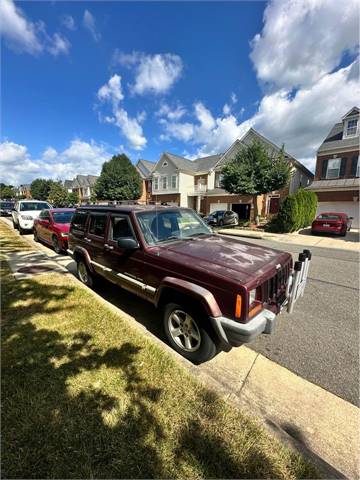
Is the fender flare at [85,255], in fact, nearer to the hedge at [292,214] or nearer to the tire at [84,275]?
the tire at [84,275]

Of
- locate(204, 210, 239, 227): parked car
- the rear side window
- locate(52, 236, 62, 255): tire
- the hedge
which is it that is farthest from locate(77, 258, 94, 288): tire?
locate(204, 210, 239, 227): parked car

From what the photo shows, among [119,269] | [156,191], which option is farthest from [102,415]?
[156,191]

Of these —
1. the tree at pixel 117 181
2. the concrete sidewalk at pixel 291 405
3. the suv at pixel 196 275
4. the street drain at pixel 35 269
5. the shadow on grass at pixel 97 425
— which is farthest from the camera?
the tree at pixel 117 181

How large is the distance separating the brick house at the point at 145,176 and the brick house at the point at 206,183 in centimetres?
366

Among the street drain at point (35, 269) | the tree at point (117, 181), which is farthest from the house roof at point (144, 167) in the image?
the street drain at point (35, 269)

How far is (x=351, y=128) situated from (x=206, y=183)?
1581 centimetres

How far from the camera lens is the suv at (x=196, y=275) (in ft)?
8.12

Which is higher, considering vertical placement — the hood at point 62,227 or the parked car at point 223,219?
the hood at point 62,227

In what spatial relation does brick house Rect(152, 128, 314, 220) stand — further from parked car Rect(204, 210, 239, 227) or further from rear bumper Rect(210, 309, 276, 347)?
rear bumper Rect(210, 309, 276, 347)

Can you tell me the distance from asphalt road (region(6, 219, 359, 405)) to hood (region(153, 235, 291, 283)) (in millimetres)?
1272

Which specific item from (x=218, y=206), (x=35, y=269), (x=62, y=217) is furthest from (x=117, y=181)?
(x=35, y=269)

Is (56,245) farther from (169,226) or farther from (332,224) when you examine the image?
(332,224)

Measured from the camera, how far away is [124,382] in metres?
2.48

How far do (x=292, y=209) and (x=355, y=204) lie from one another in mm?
8046
